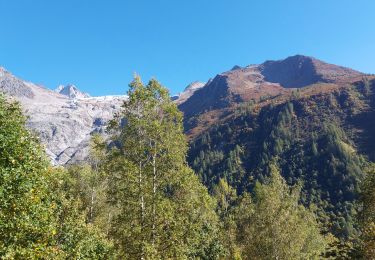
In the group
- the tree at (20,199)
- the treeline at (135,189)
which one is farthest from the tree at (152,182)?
the tree at (20,199)

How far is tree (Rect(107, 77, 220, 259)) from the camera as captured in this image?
29.0 meters

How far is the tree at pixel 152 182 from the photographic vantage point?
2897 cm

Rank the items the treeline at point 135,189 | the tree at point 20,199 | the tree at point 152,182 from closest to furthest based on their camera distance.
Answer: the tree at point 20,199 < the treeline at point 135,189 < the tree at point 152,182

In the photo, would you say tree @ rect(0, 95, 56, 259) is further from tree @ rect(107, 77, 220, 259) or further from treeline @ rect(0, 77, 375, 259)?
tree @ rect(107, 77, 220, 259)

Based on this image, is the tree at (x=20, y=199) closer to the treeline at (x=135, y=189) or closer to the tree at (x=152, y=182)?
the treeline at (x=135, y=189)

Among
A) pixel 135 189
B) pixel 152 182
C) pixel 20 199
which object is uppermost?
pixel 152 182

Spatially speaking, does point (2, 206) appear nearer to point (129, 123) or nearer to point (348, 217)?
point (129, 123)

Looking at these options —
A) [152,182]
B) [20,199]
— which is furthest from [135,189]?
[20,199]

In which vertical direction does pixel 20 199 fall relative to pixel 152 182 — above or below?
below

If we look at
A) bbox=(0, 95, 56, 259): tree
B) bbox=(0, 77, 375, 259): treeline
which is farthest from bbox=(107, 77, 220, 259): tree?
bbox=(0, 95, 56, 259): tree

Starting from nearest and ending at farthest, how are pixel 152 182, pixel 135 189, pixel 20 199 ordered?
pixel 20 199 < pixel 135 189 < pixel 152 182

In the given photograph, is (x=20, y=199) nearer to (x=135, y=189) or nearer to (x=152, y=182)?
(x=135, y=189)

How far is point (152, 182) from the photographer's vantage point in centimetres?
3153

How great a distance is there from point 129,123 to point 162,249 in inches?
437
